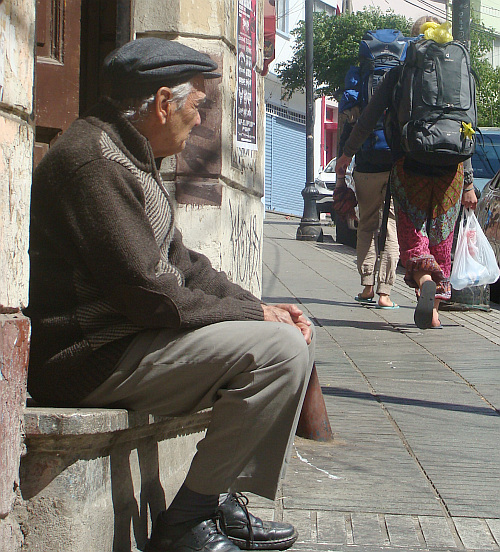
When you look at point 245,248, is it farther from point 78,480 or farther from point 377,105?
point 377,105

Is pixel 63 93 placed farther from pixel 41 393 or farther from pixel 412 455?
pixel 412 455

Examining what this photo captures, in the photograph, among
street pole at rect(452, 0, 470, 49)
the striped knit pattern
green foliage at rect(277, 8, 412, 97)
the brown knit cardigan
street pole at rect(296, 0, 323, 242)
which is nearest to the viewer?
the brown knit cardigan

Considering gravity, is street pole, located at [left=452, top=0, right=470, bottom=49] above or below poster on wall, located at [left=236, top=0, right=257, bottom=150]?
above

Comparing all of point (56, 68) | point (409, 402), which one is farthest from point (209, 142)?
point (409, 402)

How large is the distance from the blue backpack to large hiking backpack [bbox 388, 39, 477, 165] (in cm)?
78

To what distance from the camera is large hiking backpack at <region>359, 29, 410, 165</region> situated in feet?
24.0

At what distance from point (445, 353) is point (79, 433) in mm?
4183

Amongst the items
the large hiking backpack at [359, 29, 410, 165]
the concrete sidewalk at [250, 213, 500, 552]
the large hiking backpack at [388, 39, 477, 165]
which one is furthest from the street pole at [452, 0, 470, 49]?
the concrete sidewalk at [250, 213, 500, 552]

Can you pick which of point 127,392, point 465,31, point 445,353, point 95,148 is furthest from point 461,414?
point 465,31

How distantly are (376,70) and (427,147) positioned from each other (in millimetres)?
1341

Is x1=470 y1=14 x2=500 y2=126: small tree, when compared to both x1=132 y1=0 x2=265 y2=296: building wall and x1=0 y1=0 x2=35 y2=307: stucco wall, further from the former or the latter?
x1=0 y1=0 x2=35 y2=307: stucco wall

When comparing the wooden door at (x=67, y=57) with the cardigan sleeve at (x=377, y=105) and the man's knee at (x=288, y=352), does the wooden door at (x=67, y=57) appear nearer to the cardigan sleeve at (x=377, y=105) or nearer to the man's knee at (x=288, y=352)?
the man's knee at (x=288, y=352)

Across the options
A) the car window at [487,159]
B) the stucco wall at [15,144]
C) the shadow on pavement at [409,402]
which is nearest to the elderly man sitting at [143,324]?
the stucco wall at [15,144]

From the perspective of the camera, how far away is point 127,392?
2539 mm
